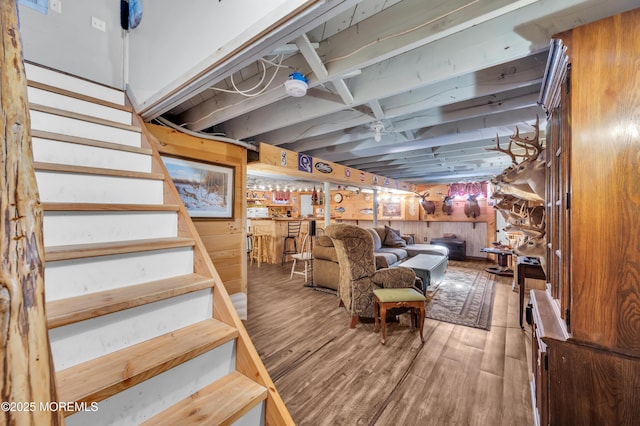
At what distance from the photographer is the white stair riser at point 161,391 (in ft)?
2.63

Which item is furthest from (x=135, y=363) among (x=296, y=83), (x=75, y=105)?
(x=75, y=105)

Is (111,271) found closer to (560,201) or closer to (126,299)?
(126,299)

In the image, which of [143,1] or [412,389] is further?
[143,1]

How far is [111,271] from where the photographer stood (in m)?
1.13

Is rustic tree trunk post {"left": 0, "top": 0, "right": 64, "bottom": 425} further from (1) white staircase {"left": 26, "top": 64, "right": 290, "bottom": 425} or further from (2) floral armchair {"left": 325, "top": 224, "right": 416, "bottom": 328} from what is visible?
(2) floral armchair {"left": 325, "top": 224, "right": 416, "bottom": 328}

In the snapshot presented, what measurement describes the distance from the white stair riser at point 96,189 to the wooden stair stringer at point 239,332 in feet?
0.32

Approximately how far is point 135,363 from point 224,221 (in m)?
2.32

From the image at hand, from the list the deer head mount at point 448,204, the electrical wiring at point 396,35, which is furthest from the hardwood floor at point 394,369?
the deer head mount at point 448,204

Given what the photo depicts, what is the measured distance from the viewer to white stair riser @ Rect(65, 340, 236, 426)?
0.80m

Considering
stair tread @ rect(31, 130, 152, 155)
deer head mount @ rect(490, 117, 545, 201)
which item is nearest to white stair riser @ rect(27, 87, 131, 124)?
stair tread @ rect(31, 130, 152, 155)

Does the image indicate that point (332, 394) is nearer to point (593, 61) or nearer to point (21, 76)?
point (21, 76)

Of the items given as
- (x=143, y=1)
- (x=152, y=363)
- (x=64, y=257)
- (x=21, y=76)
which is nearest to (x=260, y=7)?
(x=21, y=76)

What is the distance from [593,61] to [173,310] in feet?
6.78

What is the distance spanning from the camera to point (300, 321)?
3184 millimetres
